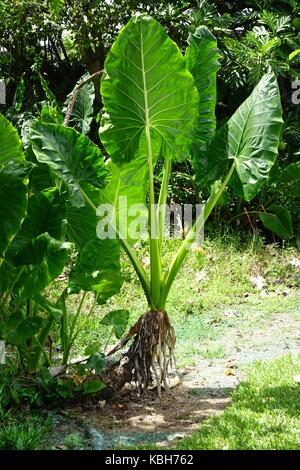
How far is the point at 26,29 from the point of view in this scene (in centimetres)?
818

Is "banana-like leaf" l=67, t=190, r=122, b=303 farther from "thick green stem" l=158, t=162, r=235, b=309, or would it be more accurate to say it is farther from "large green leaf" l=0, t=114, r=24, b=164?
"large green leaf" l=0, t=114, r=24, b=164

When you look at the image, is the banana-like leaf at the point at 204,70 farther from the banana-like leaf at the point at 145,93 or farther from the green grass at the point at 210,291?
the green grass at the point at 210,291

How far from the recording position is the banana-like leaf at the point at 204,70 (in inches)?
157

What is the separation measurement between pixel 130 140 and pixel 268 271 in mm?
3053

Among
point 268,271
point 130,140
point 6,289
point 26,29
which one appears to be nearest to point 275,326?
point 268,271

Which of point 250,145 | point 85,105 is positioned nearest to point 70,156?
point 250,145

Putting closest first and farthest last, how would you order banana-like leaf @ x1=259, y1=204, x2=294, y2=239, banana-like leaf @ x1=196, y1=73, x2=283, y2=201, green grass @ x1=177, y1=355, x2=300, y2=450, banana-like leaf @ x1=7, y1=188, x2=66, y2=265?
green grass @ x1=177, y1=355, x2=300, y2=450 → banana-like leaf @ x1=7, y1=188, x2=66, y2=265 → banana-like leaf @ x1=196, y1=73, x2=283, y2=201 → banana-like leaf @ x1=259, y1=204, x2=294, y2=239

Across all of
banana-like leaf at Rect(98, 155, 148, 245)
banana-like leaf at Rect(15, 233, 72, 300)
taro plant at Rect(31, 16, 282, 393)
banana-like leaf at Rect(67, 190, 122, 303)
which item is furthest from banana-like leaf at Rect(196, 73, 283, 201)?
banana-like leaf at Rect(15, 233, 72, 300)

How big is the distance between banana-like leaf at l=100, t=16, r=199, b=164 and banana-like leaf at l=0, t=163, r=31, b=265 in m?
0.72

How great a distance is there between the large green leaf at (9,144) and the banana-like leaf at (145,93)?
0.50 m

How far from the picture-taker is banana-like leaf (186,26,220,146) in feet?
13.1

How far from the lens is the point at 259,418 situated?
317cm
